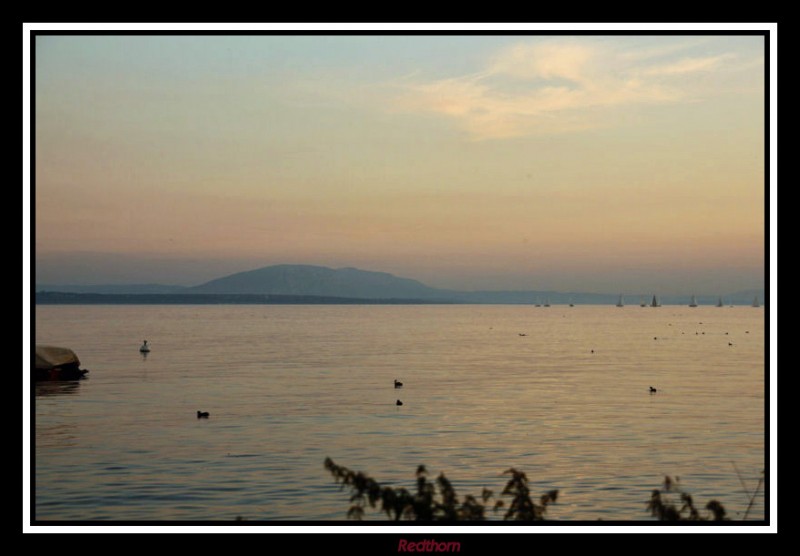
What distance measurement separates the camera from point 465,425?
4169cm

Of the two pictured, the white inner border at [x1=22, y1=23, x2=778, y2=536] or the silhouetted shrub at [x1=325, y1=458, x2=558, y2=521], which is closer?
the white inner border at [x1=22, y1=23, x2=778, y2=536]

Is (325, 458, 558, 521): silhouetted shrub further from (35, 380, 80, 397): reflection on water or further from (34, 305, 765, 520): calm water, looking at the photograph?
(35, 380, 80, 397): reflection on water

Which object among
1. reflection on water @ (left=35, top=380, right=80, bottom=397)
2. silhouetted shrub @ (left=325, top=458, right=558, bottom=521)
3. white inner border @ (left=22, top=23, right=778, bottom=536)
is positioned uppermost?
white inner border @ (left=22, top=23, right=778, bottom=536)

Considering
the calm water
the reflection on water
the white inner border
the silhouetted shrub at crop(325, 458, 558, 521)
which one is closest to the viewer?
the white inner border

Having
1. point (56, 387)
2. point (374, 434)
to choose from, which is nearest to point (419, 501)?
point (374, 434)

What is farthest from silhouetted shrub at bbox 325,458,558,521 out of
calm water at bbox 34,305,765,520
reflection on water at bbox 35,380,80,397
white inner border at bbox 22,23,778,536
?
reflection on water at bbox 35,380,80,397

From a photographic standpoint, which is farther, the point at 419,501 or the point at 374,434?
the point at 374,434

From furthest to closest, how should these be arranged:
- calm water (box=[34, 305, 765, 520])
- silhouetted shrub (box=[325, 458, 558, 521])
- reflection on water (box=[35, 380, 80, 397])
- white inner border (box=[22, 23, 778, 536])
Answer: reflection on water (box=[35, 380, 80, 397])
calm water (box=[34, 305, 765, 520])
silhouetted shrub (box=[325, 458, 558, 521])
white inner border (box=[22, 23, 778, 536])
